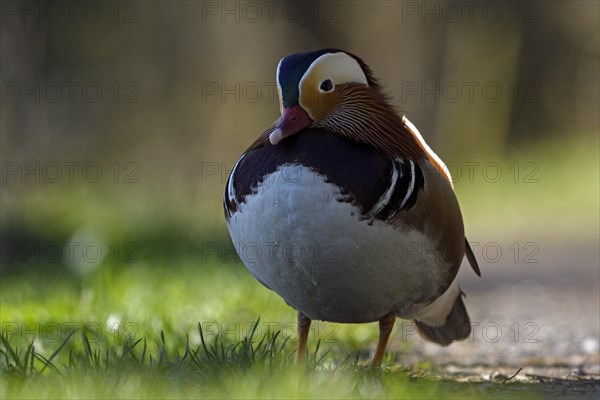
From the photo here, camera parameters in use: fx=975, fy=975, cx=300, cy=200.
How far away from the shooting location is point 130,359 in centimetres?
364

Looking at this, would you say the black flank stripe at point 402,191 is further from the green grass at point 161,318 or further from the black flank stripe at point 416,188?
the green grass at point 161,318

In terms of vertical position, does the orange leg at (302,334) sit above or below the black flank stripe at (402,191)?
below

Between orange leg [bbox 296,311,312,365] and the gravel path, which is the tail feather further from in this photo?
orange leg [bbox 296,311,312,365]

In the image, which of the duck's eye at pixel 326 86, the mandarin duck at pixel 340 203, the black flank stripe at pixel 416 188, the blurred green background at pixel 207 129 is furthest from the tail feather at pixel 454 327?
the duck's eye at pixel 326 86

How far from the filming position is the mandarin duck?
3605mm

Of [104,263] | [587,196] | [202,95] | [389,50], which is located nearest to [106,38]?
[202,95]

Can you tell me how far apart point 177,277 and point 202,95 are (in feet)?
25.0

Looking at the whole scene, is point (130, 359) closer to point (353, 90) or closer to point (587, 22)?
point (353, 90)

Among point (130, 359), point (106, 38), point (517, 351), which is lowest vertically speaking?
point (517, 351)

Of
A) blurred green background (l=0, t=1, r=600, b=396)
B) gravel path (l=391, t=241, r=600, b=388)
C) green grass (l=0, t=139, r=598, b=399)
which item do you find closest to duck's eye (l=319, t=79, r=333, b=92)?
green grass (l=0, t=139, r=598, b=399)

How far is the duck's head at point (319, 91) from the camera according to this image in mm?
3723

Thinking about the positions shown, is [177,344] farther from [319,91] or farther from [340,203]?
[319,91]

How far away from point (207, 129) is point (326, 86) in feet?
33.8

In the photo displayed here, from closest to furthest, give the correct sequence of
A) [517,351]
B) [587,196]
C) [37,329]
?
[37,329], [517,351], [587,196]
